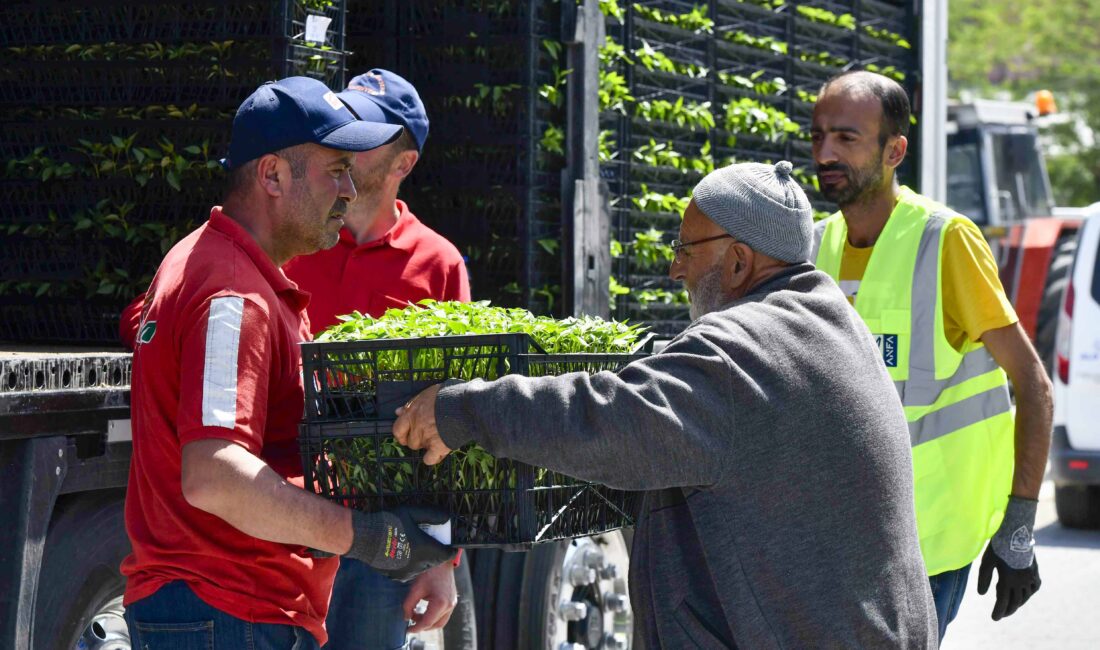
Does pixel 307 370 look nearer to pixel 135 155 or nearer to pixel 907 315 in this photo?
pixel 907 315

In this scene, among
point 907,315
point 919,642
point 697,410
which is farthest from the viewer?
point 907,315

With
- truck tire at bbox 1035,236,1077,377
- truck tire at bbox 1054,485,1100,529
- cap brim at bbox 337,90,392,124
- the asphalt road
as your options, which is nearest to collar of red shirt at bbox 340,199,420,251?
cap brim at bbox 337,90,392,124

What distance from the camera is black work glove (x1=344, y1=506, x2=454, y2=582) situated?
10.1 ft

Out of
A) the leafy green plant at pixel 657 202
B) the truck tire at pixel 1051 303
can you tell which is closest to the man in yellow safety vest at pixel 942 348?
the leafy green plant at pixel 657 202

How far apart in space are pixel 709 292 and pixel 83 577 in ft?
6.23

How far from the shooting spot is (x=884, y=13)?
8.16m

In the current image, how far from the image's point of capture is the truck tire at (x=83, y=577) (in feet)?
13.5

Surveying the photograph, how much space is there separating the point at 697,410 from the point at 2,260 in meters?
3.22

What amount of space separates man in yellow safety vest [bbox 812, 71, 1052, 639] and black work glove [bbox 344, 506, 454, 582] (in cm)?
179

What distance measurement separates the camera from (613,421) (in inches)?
117

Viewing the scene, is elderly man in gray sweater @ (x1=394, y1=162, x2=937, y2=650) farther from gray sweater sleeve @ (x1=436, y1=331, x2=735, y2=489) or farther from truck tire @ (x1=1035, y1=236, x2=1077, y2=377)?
truck tire @ (x1=1035, y1=236, x2=1077, y2=377)

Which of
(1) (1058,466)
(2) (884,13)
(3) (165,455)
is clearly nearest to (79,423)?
(3) (165,455)

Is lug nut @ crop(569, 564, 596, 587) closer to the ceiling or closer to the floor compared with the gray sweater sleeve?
closer to the floor

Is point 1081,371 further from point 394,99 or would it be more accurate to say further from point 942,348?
point 394,99
